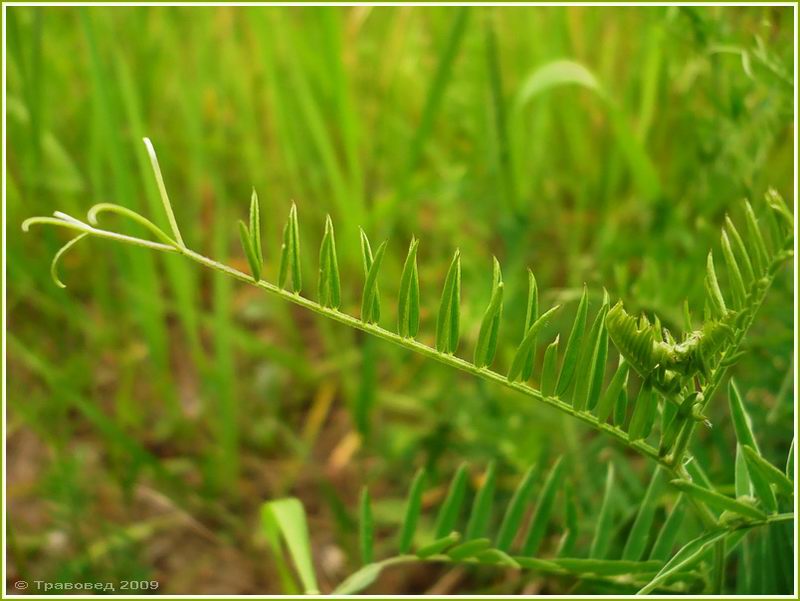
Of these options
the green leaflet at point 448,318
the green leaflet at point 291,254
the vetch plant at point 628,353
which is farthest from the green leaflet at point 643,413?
→ the green leaflet at point 291,254

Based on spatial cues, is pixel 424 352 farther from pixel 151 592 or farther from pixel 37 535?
pixel 37 535

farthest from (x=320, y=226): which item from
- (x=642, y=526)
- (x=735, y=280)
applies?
(x=735, y=280)

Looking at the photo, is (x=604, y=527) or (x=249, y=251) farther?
(x=604, y=527)

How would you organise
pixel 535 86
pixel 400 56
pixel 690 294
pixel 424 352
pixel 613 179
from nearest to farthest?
1. pixel 424 352
2. pixel 690 294
3. pixel 535 86
4. pixel 613 179
5. pixel 400 56

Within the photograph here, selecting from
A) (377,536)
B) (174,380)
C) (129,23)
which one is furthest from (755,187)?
(129,23)

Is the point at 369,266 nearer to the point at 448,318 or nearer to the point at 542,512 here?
the point at 448,318

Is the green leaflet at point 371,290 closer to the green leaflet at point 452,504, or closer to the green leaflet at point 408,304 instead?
the green leaflet at point 408,304

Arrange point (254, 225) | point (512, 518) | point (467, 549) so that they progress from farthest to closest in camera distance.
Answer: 1. point (512, 518)
2. point (467, 549)
3. point (254, 225)
